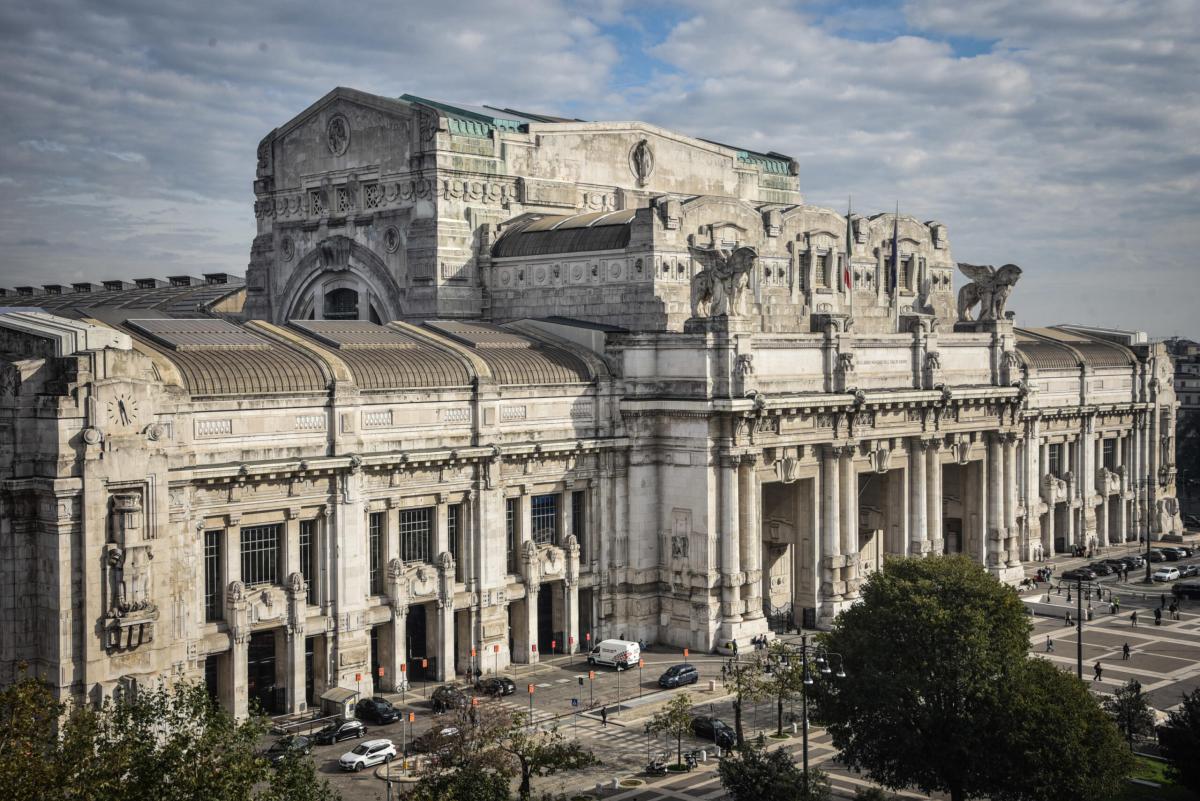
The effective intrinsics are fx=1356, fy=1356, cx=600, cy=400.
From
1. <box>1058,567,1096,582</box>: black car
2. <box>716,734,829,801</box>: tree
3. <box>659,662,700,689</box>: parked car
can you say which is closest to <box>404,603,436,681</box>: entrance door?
<box>659,662,700,689</box>: parked car

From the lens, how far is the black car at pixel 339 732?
6850cm

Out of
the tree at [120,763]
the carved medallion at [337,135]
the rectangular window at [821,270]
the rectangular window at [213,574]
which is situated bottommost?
the tree at [120,763]

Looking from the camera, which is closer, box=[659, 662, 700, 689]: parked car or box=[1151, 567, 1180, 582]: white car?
box=[659, 662, 700, 689]: parked car

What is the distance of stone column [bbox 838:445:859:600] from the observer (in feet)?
321

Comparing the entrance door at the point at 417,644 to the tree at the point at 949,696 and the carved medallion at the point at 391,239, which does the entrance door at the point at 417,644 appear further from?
the carved medallion at the point at 391,239

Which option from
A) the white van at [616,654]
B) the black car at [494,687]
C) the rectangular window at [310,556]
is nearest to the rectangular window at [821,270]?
the white van at [616,654]

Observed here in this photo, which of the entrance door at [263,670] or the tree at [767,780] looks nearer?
the tree at [767,780]

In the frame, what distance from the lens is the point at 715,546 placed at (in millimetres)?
89062

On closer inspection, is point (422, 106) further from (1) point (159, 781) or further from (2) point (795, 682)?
(1) point (159, 781)

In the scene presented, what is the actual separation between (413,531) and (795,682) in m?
25.6

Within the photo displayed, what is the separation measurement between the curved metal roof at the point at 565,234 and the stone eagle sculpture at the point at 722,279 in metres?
7.67

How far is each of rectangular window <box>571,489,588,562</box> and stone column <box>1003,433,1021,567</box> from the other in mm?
41462

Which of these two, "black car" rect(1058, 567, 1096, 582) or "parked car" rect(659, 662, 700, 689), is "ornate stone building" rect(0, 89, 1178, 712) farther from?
"parked car" rect(659, 662, 700, 689)

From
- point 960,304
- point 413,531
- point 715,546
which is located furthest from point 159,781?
point 960,304
